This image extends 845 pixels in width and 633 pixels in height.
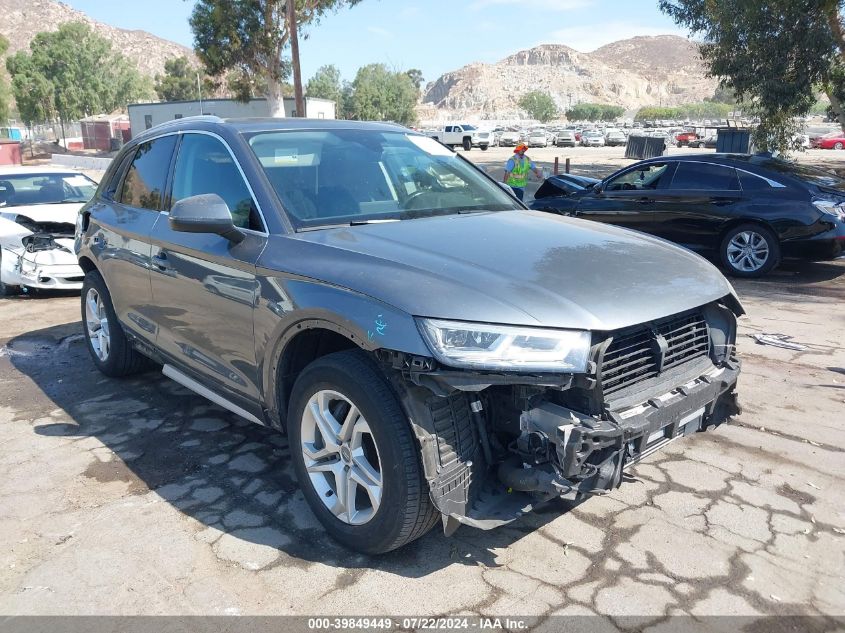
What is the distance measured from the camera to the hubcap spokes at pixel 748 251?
343 inches

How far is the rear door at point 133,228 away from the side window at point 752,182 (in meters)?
7.14

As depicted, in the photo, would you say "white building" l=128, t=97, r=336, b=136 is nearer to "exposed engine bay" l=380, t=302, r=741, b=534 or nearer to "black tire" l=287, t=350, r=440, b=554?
"black tire" l=287, t=350, r=440, b=554

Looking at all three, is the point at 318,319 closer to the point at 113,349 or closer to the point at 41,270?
the point at 113,349

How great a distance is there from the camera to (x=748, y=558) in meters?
3.05

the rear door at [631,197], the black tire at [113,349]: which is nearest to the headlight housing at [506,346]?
the black tire at [113,349]

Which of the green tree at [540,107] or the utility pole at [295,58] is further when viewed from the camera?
the green tree at [540,107]

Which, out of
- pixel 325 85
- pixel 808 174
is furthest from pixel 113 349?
pixel 325 85

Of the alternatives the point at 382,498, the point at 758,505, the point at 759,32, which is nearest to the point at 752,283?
the point at 758,505

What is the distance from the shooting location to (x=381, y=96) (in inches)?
3241

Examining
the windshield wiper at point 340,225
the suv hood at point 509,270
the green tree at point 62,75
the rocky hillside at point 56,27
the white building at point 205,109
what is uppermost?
the rocky hillside at point 56,27

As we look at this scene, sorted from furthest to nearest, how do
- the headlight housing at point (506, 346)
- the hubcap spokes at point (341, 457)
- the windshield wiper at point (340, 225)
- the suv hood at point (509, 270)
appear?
the windshield wiper at point (340, 225), the hubcap spokes at point (341, 457), the suv hood at point (509, 270), the headlight housing at point (506, 346)

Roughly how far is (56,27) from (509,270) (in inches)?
8012

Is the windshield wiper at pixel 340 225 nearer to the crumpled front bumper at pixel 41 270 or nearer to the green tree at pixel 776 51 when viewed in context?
the crumpled front bumper at pixel 41 270

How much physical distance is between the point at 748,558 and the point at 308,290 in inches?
87.5
